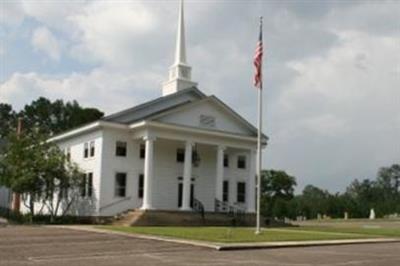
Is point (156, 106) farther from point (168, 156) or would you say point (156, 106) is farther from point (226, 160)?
point (226, 160)

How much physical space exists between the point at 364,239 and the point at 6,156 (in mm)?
24325

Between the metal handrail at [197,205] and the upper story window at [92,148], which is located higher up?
the upper story window at [92,148]

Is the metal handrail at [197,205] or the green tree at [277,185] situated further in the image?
the green tree at [277,185]

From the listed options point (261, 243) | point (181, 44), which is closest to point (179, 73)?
point (181, 44)

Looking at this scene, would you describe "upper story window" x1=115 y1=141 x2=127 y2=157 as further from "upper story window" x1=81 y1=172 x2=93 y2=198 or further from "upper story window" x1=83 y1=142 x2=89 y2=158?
"upper story window" x1=83 y1=142 x2=89 y2=158

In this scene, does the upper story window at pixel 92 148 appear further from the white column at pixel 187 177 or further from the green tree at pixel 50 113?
the green tree at pixel 50 113

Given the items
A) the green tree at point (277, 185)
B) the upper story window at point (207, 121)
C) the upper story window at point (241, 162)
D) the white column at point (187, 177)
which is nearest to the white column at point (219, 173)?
the upper story window at point (207, 121)

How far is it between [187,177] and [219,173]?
283cm

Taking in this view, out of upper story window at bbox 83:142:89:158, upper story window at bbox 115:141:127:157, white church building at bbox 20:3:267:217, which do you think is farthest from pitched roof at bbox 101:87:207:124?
upper story window at bbox 83:142:89:158

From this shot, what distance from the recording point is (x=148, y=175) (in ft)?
132

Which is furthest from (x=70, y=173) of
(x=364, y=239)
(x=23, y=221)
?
(x=364, y=239)

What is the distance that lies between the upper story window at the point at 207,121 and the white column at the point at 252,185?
4301 mm

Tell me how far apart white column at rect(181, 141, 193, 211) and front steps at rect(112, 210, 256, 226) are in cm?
82

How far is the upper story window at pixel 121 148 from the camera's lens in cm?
4190
